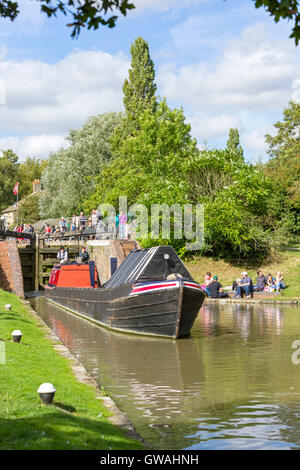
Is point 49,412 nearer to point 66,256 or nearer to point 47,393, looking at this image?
point 47,393

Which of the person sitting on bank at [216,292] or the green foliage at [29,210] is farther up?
the green foliage at [29,210]

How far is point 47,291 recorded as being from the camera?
32.3 m

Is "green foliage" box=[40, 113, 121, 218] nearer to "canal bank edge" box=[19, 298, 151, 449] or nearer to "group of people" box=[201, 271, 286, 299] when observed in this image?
"group of people" box=[201, 271, 286, 299]

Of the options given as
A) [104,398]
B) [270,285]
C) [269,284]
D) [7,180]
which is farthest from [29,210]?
[104,398]

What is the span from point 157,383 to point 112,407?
8.28ft

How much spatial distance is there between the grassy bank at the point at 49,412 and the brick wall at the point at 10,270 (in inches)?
771

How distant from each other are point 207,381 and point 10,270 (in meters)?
21.9

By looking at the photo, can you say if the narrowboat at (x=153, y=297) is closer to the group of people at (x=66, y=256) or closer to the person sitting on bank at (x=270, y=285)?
the person sitting on bank at (x=270, y=285)

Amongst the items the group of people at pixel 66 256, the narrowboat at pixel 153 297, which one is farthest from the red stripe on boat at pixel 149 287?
the group of people at pixel 66 256

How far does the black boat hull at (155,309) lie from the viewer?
50.6ft

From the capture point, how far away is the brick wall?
2961 cm

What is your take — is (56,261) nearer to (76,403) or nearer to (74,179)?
A: (74,179)

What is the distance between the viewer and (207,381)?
1004 centimetres
